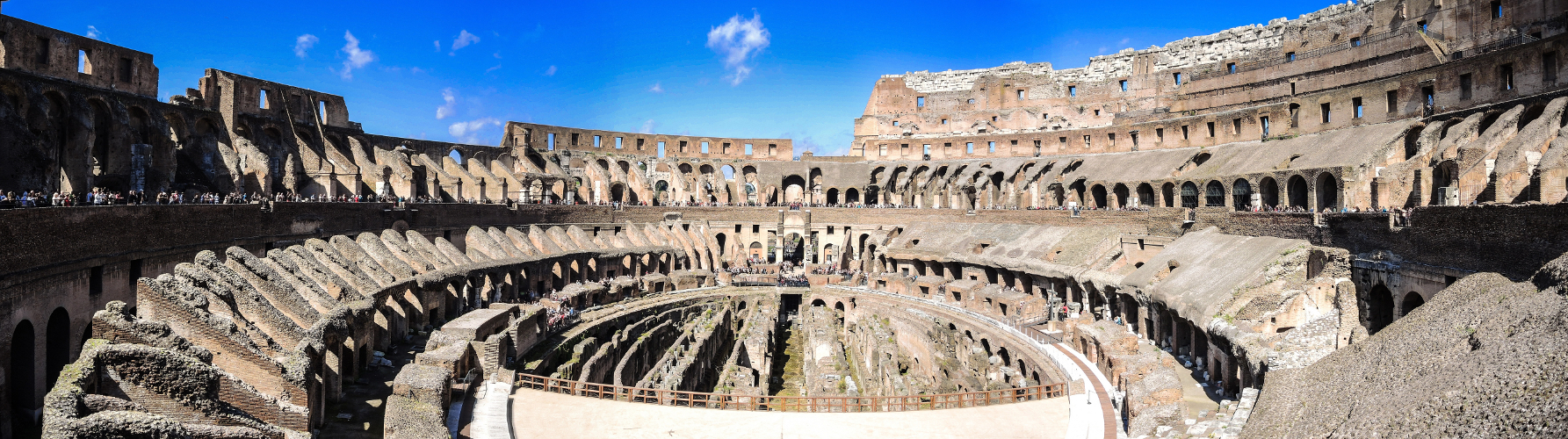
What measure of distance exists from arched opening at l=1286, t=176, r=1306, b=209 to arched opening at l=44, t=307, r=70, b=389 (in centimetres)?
3835

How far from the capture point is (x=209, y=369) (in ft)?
39.1

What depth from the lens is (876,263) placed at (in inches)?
1721

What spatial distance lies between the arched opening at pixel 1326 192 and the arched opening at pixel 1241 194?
2.65 m

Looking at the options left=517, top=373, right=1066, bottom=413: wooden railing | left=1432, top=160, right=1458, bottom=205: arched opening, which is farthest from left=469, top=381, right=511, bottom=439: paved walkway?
left=1432, top=160, right=1458, bottom=205: arched opening

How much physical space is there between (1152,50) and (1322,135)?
61.9 feet

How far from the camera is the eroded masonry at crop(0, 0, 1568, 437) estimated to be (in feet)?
42.2

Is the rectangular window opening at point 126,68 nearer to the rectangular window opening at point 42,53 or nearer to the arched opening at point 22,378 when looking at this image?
the rectangular window opening at point 42,53

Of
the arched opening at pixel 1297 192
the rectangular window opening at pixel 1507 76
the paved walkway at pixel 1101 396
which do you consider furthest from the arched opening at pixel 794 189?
the rectangular window opening at pixel 1507 76

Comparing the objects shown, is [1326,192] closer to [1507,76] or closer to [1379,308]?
[1507,76]

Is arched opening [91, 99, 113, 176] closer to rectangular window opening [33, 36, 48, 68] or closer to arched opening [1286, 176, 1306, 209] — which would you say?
rectangular window opening [33, 36, 48, 68]

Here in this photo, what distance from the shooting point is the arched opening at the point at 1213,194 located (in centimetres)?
3497

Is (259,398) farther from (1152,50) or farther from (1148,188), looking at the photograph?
(1152,50)

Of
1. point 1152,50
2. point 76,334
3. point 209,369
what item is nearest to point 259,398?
point 209,369

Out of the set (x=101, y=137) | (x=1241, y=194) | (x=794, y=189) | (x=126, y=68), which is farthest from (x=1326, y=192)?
(x=126, y=68)
